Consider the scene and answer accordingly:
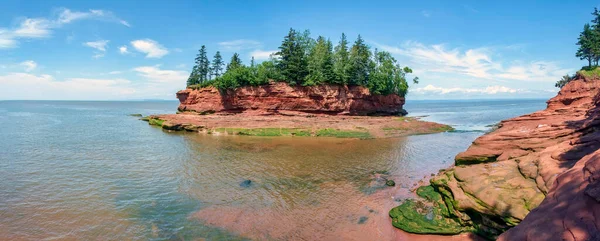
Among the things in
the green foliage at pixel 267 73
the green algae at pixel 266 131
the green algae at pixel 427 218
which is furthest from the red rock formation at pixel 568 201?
the green foliage at pixel 267 73

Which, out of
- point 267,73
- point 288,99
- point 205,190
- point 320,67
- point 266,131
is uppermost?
point 320,67

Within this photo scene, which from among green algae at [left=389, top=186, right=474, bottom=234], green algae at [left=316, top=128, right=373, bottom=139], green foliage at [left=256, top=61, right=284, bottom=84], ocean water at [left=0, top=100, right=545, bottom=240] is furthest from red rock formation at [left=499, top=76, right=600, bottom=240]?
green foliage at [left=256, top=61, right=284, bottom=84]

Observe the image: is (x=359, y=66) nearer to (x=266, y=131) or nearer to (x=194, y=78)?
(x=266, y=131)

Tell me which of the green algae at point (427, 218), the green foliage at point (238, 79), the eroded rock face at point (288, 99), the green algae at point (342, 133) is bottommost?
the green algae at point (427, 218)

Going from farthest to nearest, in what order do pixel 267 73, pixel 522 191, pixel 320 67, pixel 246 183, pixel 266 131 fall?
pixel 267 73 < pixel 320 67 < pixel 266 131 < pixel 246 183 < pixel 522 191

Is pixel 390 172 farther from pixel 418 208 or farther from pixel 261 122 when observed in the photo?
pixel 261 122

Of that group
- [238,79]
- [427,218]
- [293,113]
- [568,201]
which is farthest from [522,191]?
[238,79]

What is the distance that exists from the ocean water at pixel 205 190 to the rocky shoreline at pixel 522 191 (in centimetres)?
216

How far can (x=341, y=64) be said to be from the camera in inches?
2355

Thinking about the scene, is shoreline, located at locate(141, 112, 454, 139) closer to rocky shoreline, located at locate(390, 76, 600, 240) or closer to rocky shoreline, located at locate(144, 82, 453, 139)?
rocky shoreline, located at locate(144, 82, 453, 139)

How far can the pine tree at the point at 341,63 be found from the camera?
5779 cm

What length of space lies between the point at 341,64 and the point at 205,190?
46.6m

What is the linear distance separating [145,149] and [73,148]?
6933mm

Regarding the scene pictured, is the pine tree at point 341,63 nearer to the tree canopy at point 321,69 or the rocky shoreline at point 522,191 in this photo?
the tree canopy at point 321,69
